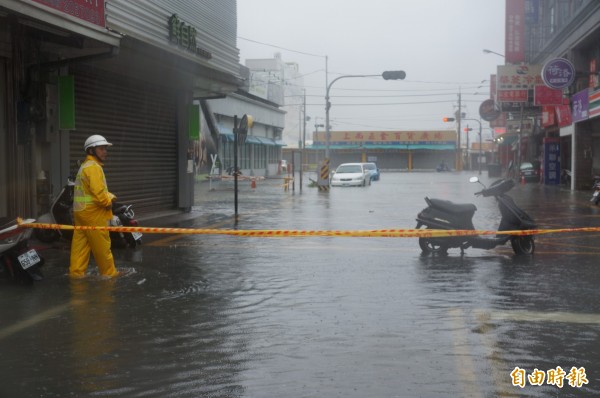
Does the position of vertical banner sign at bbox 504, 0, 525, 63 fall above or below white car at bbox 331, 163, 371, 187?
above

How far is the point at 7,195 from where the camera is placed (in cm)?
1193

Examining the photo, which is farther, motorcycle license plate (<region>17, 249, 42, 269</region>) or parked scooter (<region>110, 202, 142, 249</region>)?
parked scooter (<region>110, 202, 142, 249</region>)

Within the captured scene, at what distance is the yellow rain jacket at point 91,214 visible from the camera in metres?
8.75

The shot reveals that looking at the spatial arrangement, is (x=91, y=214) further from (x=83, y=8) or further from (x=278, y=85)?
(x=278, y=85)

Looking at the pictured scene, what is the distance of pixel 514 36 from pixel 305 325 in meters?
39.2

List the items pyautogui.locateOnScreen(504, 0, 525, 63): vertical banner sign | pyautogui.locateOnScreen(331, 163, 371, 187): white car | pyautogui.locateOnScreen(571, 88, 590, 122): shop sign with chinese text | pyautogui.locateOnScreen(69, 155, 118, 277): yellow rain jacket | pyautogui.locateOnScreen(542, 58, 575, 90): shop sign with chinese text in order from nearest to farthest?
1. pyautogui.locateOnScreen(69, 155, 118, 277): yellow rain jacket
2. pyautogui.locateOnScreen(542, 58, 575, 90): shop sign with chinese text
3. pyautogui.locateOnScreen(571, 88, 590, 122): shop sign with chinese text
4. pyautogui.locateOnScreen(331, 163, 371, 187): white car
5. pyautogui.locateOnScreen(504, 0, 525, 63): vertical banner sign

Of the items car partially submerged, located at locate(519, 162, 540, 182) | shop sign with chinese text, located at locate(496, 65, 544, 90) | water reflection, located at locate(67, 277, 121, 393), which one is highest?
shop sign with chinese text, located at locate(496, 65, 544, 90)

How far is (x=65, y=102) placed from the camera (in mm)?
12766

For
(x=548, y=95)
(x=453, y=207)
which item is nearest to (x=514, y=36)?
(x=548, y=95)

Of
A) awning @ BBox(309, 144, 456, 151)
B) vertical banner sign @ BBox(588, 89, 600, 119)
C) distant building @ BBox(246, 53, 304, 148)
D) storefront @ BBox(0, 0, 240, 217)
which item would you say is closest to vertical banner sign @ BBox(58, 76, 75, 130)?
storefront @ BBox(0, 0, 240, 217)

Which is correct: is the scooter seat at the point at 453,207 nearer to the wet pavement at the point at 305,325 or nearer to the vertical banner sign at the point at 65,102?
the wet pavement at the point at 305,325

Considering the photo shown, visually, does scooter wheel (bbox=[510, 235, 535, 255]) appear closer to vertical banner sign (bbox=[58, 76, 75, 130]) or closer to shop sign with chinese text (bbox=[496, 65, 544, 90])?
vertical banner sign (bbox=[58, 76, 75, 130])

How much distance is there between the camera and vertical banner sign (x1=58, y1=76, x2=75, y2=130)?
12742mm

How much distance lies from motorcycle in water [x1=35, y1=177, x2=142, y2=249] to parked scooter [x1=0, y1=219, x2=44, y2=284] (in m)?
2.93
